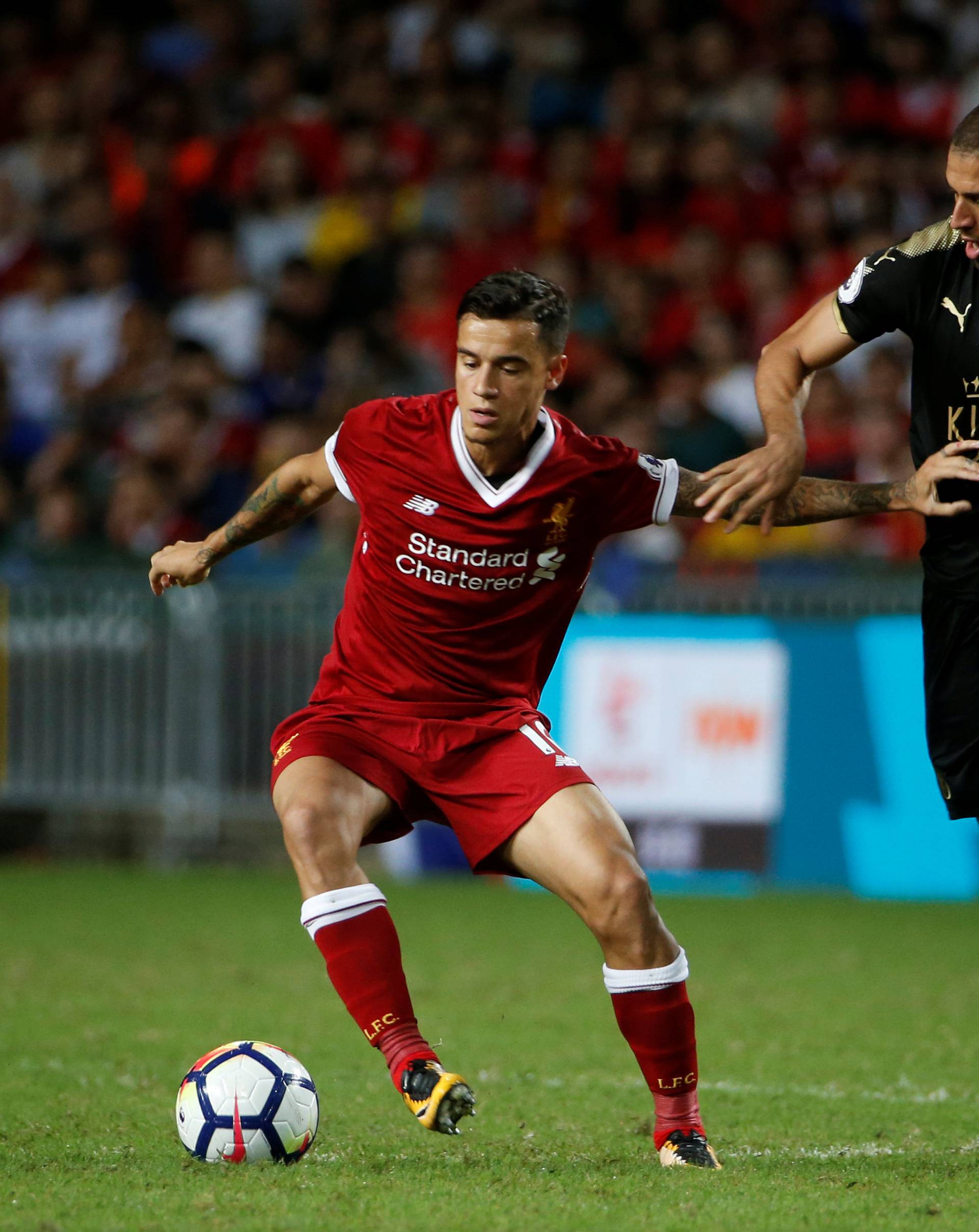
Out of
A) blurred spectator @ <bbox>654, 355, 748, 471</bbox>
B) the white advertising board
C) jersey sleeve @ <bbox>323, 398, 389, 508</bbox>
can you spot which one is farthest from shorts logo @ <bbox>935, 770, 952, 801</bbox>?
blurred spectator @ <bbox>654, 355, 748, 471</bbox>

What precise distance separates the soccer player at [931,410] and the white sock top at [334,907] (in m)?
1.31

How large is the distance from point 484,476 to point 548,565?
29cm

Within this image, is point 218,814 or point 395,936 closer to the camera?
point 395,936

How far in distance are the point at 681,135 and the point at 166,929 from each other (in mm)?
7619

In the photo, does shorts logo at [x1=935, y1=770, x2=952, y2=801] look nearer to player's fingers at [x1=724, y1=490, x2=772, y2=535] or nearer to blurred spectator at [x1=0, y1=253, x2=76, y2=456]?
player's fingers at [x1=724, y1=490, x2=772, y2=535]

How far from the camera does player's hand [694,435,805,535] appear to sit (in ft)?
15.2

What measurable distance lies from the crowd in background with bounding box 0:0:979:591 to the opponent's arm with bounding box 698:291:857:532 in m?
5.43

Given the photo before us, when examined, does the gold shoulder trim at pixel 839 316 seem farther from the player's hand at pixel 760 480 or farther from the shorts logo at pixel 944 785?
the shorts logo at pixel 944 785

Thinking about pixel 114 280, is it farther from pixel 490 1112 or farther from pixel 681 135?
pixel 490 1112

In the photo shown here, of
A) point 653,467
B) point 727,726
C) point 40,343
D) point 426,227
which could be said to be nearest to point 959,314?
point 653,467

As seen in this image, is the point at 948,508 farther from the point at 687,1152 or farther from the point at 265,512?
the point at 265,512

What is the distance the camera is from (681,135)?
13852 mm

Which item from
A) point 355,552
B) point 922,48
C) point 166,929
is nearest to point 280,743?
point 355,552

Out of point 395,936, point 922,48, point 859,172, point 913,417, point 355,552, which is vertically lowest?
point 395,936
